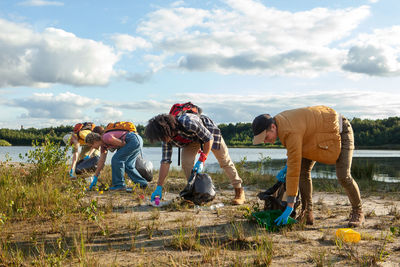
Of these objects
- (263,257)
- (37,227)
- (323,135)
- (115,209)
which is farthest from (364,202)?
(37,227)

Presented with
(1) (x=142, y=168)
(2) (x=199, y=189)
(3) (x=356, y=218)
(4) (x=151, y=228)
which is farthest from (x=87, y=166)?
(3) (x=356, y=218)

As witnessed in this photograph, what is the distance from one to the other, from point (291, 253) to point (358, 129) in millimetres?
44377

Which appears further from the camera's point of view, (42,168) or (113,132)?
(113,132)

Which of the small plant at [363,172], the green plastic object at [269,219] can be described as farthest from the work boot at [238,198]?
the small plant at [363,172]

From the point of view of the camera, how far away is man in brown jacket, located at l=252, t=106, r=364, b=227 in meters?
3.38

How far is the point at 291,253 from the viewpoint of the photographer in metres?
3.05

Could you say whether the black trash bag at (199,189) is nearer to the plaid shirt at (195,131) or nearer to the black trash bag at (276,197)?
the plaid shirt at (195,131)

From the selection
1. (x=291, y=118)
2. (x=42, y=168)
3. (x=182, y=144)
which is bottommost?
(x=42, y=168)

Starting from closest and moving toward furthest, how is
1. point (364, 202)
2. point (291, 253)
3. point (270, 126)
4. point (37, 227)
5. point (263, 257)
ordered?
point (263, 257) → point (291, 253) → point (270, 126) → point (37, 227) → point (364, 202)

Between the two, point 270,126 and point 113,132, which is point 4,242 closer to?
point 270,126

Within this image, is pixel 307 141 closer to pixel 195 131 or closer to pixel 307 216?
pixel 307 216

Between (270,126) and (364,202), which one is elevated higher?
(270,126)

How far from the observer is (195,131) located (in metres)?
4.58

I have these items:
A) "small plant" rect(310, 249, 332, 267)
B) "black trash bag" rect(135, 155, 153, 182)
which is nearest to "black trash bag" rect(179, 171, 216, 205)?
"small plant" rect(310, 249, 332, 267)
